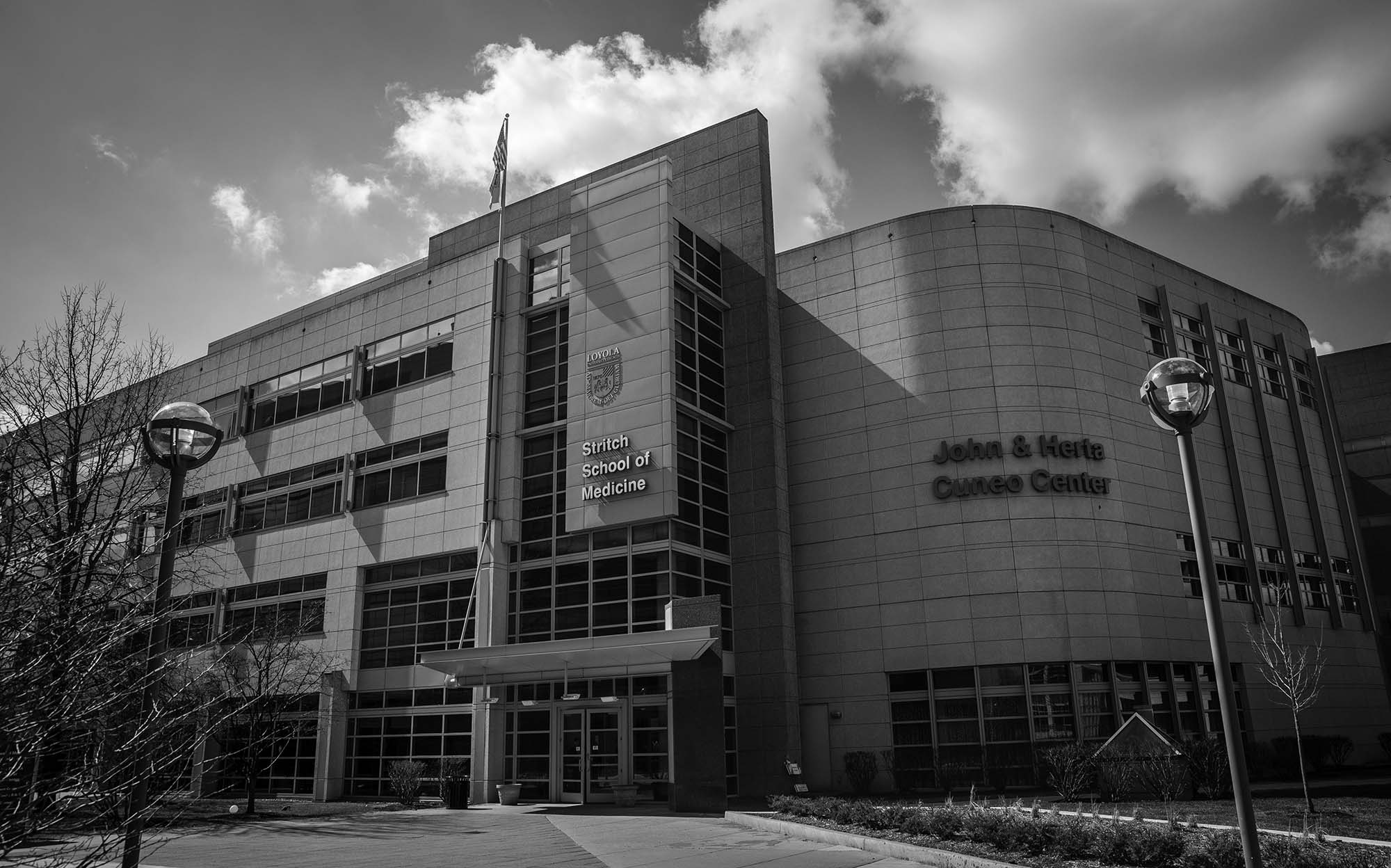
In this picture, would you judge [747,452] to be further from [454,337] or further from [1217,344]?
[1217,344]

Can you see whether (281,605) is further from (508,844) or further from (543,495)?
(508,844)

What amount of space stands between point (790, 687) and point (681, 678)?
8353 millimetres

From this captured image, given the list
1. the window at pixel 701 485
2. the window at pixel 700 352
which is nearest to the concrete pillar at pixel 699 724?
the window at pixel 701 485

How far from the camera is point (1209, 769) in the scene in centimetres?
2422

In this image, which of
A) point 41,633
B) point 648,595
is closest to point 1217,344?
point 648,595

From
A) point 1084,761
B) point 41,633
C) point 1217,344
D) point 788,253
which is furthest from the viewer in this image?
point 1217,344

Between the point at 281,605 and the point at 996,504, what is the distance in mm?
32243

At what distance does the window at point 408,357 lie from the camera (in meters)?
41.6

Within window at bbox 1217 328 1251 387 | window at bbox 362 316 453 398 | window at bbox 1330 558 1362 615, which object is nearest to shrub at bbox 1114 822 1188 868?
window at bbox 362 316 453 398

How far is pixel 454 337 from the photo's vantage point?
4112cm

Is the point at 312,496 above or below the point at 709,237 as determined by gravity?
below

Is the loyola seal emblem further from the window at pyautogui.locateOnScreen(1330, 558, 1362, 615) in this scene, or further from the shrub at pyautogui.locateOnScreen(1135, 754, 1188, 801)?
the window at pyautogui.locateOnScreen(1330, 558, 1362, 615)

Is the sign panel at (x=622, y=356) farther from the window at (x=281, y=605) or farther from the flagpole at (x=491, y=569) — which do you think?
the window at (x=281, y=605)

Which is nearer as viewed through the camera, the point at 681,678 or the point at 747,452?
the point at 681,678
